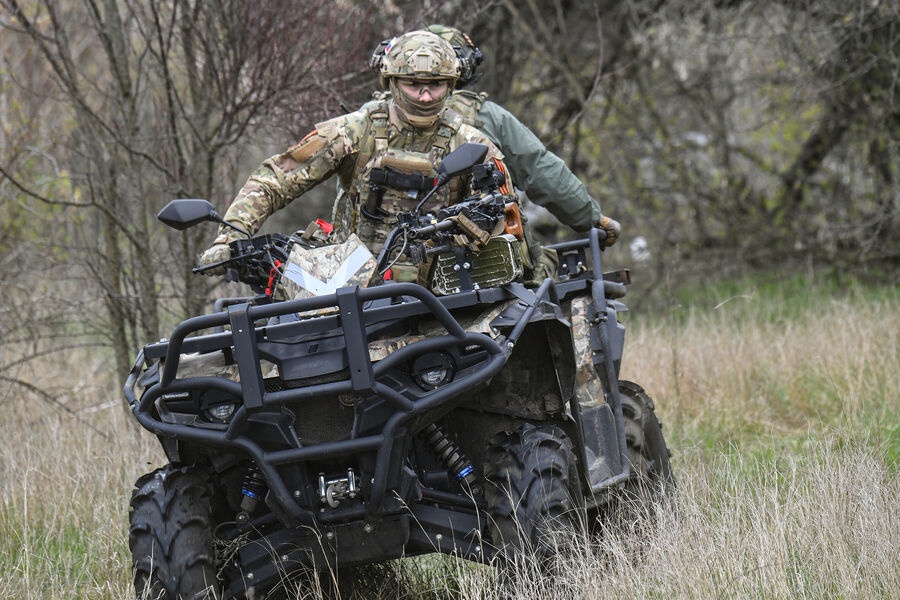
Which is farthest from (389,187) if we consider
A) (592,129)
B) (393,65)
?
(592,129)

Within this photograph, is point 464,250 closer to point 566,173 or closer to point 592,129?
point 566,173

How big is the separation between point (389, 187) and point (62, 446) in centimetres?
314

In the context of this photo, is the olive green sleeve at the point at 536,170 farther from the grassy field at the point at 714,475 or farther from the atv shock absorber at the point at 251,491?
the atv shock absorber at the point at 251,491

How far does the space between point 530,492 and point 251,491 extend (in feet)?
3.50

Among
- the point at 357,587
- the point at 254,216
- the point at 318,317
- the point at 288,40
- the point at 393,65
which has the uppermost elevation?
the point at 288,40

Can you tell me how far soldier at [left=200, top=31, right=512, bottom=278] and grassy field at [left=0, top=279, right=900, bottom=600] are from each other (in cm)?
157

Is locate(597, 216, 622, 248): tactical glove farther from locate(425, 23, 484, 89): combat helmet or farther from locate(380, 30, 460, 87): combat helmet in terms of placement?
locate(380, 30, 460, 87): combat helmet

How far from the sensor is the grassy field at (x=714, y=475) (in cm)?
443

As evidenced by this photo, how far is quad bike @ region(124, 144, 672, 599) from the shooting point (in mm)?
4332

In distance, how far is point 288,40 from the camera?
785cm

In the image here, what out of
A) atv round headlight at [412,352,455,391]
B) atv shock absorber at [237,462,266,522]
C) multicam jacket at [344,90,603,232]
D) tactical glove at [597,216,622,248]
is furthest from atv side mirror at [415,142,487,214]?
tactical glove at [597,216,622,248]

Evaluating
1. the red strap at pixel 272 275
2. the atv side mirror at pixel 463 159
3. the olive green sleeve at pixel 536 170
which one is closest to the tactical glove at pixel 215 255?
the red strap at pixel 272 275

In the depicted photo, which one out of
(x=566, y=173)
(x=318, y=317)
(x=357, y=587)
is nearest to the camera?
(x=318, y=317)

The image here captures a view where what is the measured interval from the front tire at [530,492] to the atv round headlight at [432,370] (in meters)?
0.40
